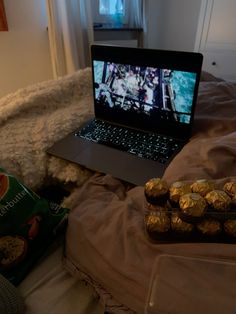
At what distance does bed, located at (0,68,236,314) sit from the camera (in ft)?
1.47

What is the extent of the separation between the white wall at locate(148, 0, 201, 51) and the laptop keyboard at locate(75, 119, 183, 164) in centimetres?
197

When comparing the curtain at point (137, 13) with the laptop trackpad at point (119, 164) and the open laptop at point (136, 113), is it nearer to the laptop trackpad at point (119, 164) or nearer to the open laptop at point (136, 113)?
the open laptop at point (136, 113)

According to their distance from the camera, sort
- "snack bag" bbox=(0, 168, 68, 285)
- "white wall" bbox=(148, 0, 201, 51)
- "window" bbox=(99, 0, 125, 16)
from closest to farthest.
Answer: "snack bag" bbox=(0, 168, 68, 285) → "window" bbox=(99, 0, 125, 16) → "white wall" bbox=(148, 0, 201, 51)

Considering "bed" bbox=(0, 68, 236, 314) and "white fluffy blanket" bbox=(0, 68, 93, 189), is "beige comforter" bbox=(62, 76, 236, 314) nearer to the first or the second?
"bed" bbox=(0, 68, 236, 314)

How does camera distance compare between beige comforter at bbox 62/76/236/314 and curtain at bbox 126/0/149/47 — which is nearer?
beige comforter at bbox 62/76/236/314

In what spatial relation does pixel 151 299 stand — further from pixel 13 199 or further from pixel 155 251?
pixel 13 199

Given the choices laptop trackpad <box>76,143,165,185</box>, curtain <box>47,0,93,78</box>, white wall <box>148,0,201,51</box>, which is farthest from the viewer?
white wall <box>148,0,201,51</box>

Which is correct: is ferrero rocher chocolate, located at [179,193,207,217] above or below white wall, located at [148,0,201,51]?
below

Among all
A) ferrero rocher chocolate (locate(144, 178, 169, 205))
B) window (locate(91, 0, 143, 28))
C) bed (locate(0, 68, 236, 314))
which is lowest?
bed (locate(0, 68, 236, 314))

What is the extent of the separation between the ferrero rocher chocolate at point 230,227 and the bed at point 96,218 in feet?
0.08

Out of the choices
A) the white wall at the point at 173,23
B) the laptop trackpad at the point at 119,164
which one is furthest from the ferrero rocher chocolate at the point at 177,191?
the white wall at the point at 173,23

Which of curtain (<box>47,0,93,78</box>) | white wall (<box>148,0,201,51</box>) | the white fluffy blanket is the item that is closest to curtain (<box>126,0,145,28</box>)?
white wall (<box>148,0,201,51</box>)

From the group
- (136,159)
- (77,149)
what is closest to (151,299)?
(136,159)

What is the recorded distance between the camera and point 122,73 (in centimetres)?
87
